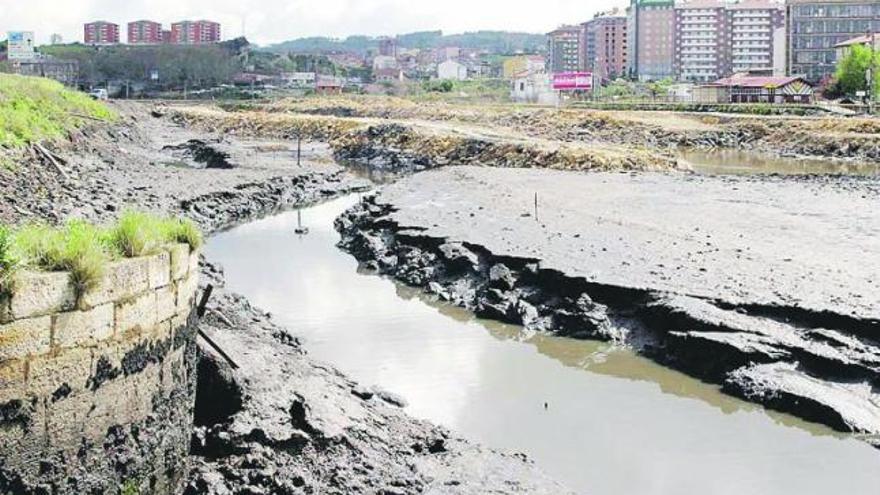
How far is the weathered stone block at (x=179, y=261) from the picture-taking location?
9617mm

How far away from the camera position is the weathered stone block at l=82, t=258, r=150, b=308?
8.52 m

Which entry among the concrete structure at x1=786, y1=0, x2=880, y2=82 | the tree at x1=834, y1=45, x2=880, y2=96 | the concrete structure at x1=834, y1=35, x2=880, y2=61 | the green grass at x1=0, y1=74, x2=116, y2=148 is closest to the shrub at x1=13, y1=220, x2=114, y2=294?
the green grass at x1=0, y1=74, x2=116, y2=148

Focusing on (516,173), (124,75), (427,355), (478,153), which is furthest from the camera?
(124,75)

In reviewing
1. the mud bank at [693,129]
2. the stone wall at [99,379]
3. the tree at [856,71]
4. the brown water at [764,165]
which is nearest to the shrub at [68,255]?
the stone wall at [99,379]

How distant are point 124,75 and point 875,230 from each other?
149138 mm

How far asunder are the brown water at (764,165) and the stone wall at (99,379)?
141ft

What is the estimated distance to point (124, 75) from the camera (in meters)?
162

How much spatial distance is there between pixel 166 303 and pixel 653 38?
18857cm

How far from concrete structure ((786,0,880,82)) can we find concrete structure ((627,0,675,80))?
5565cm

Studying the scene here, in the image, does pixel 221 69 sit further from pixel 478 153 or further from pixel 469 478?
pixel 469 478

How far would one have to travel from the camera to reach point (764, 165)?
5641 cm

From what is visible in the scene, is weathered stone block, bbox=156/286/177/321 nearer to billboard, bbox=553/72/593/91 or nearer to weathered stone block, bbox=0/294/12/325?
weathered stone block, bbox=0/294/12/325

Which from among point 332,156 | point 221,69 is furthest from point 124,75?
point 332,156

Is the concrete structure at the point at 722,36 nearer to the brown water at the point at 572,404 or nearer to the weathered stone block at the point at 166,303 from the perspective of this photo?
the brown water at the point at 572,404
